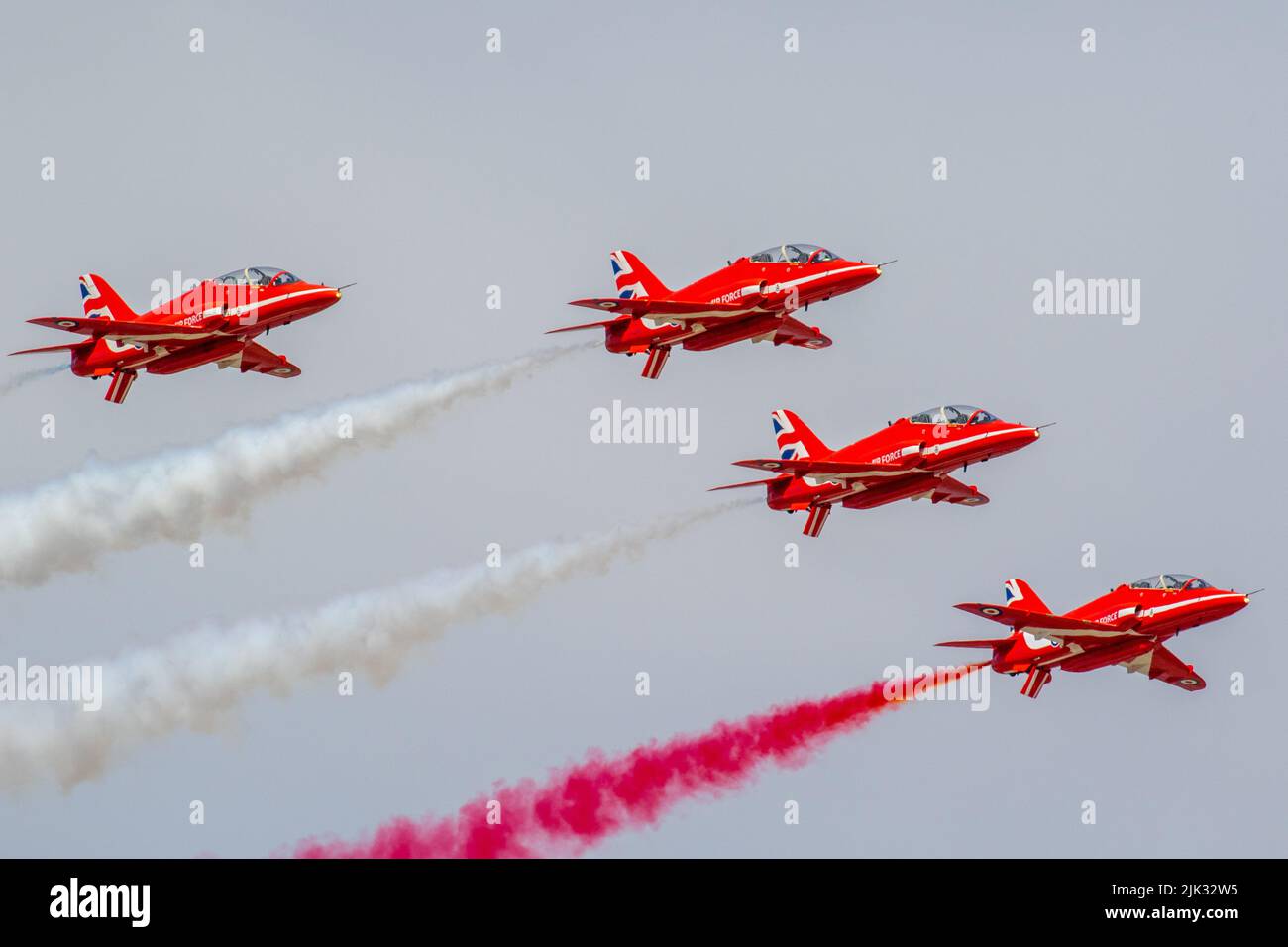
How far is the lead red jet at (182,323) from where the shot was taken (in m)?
104

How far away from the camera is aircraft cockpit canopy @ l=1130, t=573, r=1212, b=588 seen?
107 meters

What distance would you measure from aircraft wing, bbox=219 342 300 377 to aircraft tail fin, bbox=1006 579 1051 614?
1018 inches

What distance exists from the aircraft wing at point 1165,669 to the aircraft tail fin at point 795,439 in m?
12.8

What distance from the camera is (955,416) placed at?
106 metres

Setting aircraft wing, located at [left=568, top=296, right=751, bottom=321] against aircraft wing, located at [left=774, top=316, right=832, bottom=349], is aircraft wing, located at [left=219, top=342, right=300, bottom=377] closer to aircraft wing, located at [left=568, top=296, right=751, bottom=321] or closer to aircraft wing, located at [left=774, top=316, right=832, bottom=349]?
aircraft wing, located at [left=568, top=296, right=751, bottom=321]

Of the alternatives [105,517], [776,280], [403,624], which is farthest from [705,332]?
[105,517]

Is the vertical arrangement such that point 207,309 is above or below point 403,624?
above

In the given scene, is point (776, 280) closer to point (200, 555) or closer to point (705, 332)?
point (705, 332)

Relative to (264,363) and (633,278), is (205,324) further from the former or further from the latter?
(633,278)

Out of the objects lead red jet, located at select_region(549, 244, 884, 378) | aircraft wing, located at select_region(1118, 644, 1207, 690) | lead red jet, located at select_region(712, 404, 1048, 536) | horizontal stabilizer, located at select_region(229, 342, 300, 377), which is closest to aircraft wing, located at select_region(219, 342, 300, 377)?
horizontal stabilizer, located at select_region(229, 342, 300, 377)

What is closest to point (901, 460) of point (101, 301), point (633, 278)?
point (633, 278)

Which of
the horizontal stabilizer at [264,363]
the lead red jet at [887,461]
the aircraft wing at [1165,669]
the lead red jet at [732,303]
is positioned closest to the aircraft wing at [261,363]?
the horizontal stabilizer at [264,363]

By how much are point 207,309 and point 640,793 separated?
22089mm
